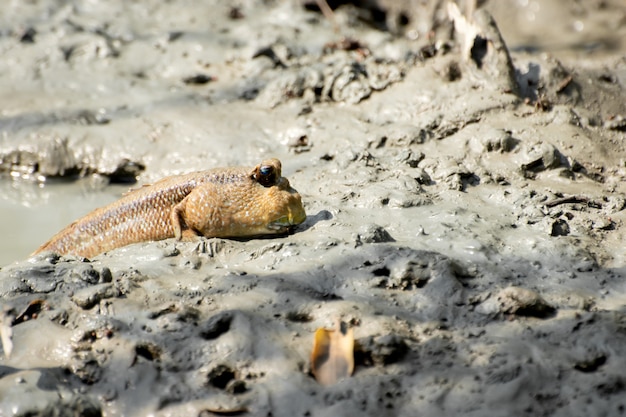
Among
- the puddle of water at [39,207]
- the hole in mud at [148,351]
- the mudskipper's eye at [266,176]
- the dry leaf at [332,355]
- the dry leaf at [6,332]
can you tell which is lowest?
A: the puddle of water at [39,207]

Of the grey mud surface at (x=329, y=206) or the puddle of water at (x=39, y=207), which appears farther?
the puddle of water at (x=39, y=207)

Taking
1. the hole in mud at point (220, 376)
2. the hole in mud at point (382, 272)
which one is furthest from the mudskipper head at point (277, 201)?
the hole in mud at point (220, 376)

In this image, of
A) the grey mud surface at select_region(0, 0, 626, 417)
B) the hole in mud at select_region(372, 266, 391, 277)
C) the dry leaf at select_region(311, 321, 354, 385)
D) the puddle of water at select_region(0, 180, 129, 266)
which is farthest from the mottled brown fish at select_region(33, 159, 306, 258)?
the dry leaf at select_region(311, 321, 354, 385)

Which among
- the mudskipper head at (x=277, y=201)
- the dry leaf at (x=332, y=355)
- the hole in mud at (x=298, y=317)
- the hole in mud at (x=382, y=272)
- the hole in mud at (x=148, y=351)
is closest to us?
the dry leaf at (x=332, y=355)

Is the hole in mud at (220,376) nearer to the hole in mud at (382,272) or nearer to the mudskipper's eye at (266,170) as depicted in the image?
the hole in mud at (382,272)

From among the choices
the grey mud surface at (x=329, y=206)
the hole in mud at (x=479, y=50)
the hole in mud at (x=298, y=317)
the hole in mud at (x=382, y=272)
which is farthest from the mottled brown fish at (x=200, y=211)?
the hole in mud at (x=479, y=50)

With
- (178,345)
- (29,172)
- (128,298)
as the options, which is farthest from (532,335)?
(29,172)

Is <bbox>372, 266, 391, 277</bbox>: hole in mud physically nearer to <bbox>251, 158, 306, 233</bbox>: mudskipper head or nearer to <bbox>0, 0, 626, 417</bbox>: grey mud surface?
<bbox>0, 0, 626, 417</bbox>: grey mud surface

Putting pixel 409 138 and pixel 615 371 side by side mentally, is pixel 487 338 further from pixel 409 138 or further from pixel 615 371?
pixel 409 138

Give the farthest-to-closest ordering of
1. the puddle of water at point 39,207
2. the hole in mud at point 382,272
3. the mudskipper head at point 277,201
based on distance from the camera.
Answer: the puddle of water at point 39,207 < the mudskipper head at point 277,201 < the hole in mud at point 382,272

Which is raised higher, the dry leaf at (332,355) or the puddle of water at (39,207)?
the dry leaf at (332,355)
